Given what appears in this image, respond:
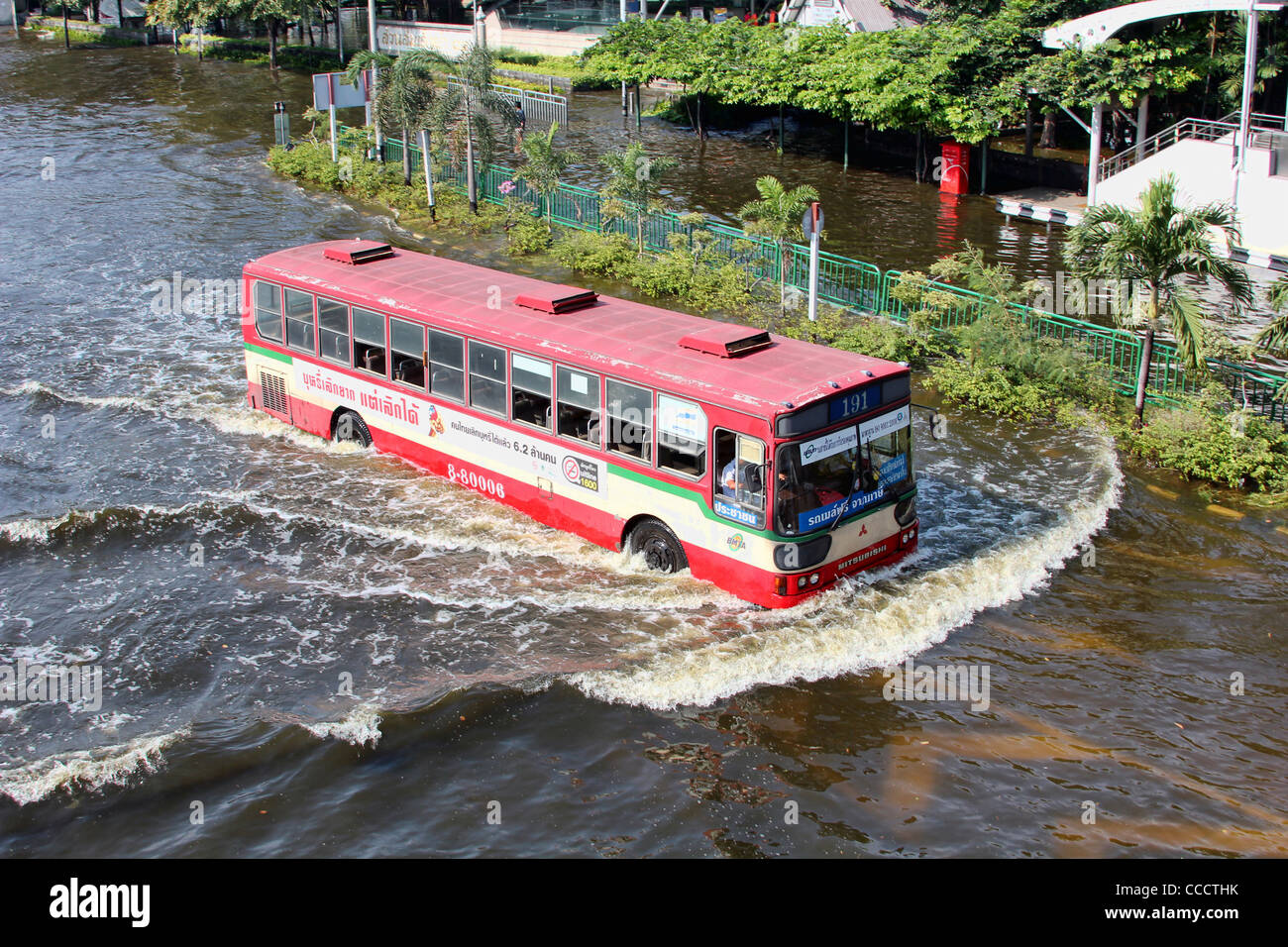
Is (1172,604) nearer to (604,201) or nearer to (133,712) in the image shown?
(133,712)

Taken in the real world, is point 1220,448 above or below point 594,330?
below

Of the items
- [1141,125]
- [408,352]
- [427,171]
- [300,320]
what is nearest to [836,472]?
[408,352]

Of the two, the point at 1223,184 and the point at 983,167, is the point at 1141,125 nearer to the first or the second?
the point at 1223,184

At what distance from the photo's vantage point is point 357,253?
17625mm

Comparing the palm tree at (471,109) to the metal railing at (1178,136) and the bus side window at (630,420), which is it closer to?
the metal railing at (1178,136)

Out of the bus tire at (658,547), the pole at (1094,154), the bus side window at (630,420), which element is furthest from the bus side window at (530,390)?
the pole at (1094,154)

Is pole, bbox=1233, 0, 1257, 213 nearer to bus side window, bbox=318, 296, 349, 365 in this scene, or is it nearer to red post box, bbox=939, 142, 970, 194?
red post box, bbox=939, 142, 970, 194

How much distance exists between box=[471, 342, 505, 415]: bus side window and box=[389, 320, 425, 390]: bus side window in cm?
106

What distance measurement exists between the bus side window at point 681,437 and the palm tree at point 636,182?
13.9 m

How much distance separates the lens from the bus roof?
A: 12.6m

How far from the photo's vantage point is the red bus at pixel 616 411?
40.8 ft

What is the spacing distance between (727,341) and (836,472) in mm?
1974

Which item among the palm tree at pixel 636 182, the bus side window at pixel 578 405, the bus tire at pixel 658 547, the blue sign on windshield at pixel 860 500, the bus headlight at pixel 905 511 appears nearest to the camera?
the blue sign on windshield at pixel 860 500

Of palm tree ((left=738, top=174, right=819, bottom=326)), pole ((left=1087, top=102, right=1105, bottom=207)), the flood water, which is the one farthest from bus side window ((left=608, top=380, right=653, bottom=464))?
pole ((left=1087, top=102, right=1105, bottom=207))
